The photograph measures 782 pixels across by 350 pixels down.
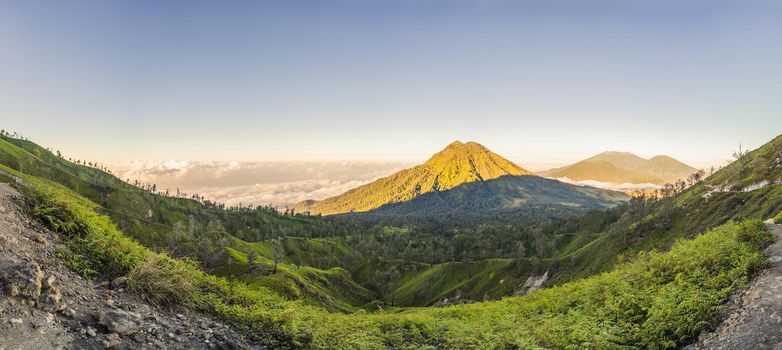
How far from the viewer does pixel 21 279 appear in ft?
36.3

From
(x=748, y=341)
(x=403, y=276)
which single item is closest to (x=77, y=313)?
(x=748, y=341)

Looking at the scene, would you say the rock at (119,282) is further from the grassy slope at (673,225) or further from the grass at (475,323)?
the grassy slope at (673,225)

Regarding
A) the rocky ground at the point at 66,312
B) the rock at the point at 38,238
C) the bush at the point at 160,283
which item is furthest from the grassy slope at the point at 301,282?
the rocky ground at the point at 66,312

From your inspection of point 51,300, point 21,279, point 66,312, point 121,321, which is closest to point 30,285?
point 21,279

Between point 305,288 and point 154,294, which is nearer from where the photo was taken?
point 154,294

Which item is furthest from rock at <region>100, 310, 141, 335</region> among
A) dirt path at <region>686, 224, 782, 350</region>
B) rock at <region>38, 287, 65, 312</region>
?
dirt path at <region>686, 224, 782, 350</region>

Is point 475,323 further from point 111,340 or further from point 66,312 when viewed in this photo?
point 66,312

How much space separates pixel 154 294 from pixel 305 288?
10951 centimetres

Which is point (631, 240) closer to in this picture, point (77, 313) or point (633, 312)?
point (633, 312)

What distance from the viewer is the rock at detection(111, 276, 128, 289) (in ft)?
45.6

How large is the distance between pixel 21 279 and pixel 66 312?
1.45 m

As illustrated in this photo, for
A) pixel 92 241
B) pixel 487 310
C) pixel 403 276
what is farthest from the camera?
pixel 403 276

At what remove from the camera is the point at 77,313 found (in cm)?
1160

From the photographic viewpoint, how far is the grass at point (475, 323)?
50.6 feet
